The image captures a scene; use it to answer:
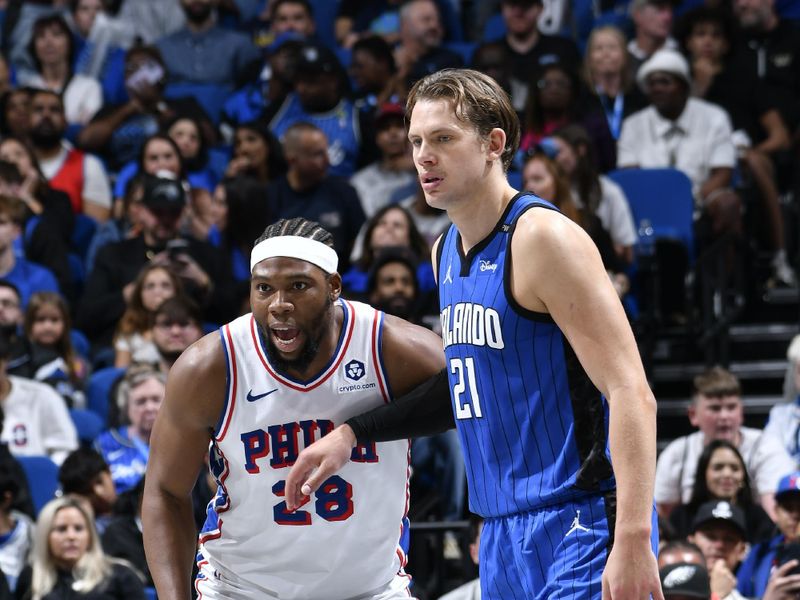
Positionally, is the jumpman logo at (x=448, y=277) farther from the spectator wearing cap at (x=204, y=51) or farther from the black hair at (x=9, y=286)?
the spectator wearing cap at (x=204, y=51)

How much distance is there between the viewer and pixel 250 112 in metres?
11.5

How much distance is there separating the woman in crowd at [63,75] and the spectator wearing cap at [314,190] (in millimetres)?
2354

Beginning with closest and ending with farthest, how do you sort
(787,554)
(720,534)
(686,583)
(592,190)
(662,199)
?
(686,583), (787,554), (720,534), (592,190), (662,199)

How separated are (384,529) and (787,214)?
623 centimetres

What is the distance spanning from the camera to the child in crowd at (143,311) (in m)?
8.70

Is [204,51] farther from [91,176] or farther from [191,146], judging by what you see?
[91,176]

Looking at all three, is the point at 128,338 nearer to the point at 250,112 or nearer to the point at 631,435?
the point at 250,112

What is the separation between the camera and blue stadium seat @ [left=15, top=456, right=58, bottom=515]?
7.65 metres

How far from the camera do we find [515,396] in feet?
12.1

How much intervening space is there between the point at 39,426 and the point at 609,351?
528cm

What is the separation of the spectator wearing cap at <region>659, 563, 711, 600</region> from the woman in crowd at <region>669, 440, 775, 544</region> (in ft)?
5.08

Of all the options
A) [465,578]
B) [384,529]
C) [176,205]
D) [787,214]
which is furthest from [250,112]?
[384,529]

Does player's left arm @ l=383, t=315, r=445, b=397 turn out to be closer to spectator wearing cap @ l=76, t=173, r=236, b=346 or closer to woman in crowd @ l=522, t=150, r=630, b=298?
woman in crowd @ l=522, t=150, r=630, b=298

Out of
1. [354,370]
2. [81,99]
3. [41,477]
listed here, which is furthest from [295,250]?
[81,99]
